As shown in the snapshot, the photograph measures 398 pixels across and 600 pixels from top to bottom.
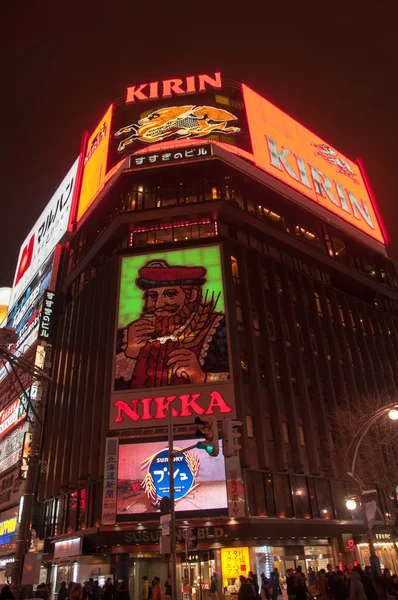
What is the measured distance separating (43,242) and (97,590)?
5007 cm

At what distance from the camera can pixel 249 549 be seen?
27359mm

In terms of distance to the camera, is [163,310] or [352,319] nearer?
[163,310]

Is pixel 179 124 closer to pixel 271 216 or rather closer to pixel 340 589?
pixel 271 216

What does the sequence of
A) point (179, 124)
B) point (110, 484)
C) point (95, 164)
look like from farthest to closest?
point (95, 164), point (179, 124), point (110, 484)

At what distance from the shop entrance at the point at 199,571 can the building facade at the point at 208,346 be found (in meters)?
0.09

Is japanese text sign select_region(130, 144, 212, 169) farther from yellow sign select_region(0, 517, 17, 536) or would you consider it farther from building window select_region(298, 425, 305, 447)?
yellow sign select_region(0, 517, 17, 536)

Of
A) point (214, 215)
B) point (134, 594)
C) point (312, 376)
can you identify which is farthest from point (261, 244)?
point (134, 594)

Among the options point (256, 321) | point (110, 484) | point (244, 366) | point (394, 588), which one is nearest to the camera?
point (394, 588)

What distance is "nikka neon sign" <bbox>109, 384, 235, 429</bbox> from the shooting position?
102 feet

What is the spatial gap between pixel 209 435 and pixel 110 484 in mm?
18609

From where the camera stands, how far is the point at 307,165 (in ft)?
183

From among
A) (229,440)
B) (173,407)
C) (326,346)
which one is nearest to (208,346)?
(173,407)

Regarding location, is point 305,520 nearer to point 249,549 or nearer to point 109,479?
point 249,549

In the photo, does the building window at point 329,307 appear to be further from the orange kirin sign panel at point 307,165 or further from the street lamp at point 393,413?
the street lamp at point 393,413
